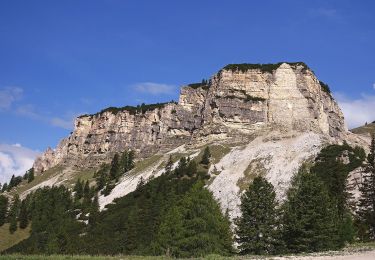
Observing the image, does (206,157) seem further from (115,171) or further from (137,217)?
(137,217)

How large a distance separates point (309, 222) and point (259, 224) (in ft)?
22.3

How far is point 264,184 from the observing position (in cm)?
5209

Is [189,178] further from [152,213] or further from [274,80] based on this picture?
[274,80]

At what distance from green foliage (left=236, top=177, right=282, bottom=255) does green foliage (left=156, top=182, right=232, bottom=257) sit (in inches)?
121

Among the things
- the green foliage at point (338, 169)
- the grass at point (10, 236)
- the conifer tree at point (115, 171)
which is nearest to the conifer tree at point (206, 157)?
the green foliage at point (338, 169)

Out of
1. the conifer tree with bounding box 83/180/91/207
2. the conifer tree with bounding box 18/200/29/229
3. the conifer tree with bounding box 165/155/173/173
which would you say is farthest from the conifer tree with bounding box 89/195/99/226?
the conifer tree with bounding box 165/155/173/173

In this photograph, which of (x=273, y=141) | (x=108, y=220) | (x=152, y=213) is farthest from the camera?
(x=273, y=141)

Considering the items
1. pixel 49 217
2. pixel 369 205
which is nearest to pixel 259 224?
pixel 369 205

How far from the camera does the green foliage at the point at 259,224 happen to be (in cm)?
4556

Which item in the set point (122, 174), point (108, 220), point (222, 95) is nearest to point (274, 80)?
point (222, 95)

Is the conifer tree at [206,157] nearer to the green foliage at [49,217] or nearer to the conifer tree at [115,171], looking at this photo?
the conifer tree at [115,171]

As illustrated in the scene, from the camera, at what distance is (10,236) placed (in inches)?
5266

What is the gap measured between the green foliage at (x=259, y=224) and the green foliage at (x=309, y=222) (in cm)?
174

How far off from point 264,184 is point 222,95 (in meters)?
147
